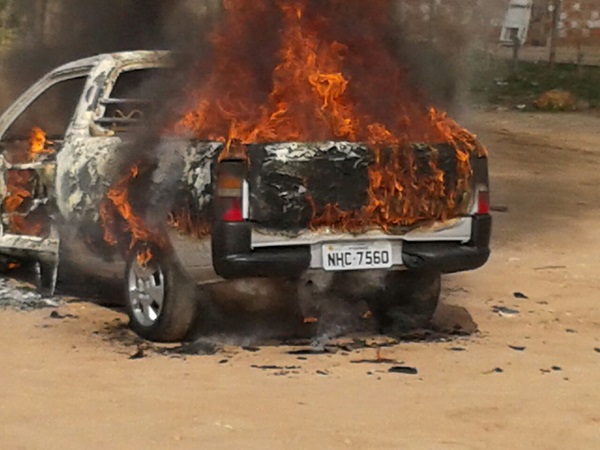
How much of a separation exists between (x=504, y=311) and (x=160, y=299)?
2.58 m

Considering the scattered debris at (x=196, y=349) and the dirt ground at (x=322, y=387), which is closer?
the dirt ground at (x=322, y=387)

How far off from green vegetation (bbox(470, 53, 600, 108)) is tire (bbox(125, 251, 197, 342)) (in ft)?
58.9

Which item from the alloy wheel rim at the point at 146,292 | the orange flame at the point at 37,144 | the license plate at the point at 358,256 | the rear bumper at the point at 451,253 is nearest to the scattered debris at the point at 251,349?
the alloy wheel rim at the point at 146,292

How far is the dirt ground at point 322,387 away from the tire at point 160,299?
153 millimetres

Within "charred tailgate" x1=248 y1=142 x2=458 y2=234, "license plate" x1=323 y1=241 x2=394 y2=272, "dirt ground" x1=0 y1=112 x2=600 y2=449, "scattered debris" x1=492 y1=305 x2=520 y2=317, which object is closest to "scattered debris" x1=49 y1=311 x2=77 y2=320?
"dirt ground" x1=0 y1=112 x2=600 y2=449

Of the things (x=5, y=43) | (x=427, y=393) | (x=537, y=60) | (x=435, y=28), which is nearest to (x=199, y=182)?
(x=427, y=393)

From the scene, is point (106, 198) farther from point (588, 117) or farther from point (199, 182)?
point (588, 117)

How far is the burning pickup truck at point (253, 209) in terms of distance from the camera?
23.6ft

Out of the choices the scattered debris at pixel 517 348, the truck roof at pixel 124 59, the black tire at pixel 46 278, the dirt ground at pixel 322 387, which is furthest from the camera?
the black tire at pixel 46 278

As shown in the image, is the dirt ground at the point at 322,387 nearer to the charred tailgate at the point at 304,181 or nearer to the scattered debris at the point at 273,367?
the scattered debris at the point at 273,367

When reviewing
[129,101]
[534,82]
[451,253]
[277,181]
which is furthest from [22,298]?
[534,82]

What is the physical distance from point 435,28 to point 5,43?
13.0 metres

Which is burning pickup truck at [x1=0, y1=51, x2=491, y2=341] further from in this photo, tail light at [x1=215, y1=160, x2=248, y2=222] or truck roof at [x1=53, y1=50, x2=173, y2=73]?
truck roof at [x1=53, y1=50, x2=173, y2=73]

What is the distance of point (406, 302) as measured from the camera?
845cm
